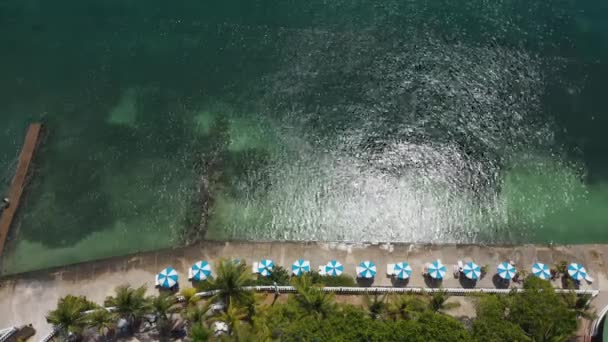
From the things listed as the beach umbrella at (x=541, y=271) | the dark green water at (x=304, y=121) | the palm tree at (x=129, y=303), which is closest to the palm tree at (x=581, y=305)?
the beach umbrella at (x=541, y=271)

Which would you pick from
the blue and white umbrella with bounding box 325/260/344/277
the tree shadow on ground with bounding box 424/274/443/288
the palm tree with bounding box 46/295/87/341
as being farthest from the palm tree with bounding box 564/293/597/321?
the palm tree with bounding box 46/295/87/341

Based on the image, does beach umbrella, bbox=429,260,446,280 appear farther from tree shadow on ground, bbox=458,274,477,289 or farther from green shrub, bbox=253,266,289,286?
green shrub, bbox=253,266,289,286

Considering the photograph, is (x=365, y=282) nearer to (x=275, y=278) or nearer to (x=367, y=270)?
(x=367, y=270)

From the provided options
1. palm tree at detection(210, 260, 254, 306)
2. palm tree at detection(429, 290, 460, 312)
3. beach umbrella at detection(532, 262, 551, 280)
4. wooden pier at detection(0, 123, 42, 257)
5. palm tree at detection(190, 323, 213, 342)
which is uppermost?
wooden pier at detection(0, 123, 42, 257)

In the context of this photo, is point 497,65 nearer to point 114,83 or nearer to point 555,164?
point 555,164

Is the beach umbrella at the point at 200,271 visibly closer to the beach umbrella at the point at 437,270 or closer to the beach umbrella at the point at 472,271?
the beach umbrella at the point at 437,270

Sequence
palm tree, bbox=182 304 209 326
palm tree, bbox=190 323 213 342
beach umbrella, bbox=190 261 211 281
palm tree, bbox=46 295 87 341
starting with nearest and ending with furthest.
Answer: palm tree, bbox=190 323 213 342, palm tree, bbox=46 295 87 341, palm tree, bbox=182 304 209 326, beach umbrella, bbox=190 261 211 281

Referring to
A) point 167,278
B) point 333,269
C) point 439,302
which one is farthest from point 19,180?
point 439,302
